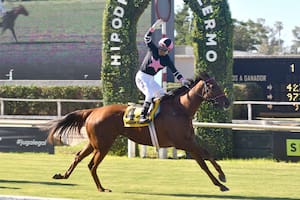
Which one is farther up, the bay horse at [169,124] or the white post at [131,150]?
the bay horse at [169,124]

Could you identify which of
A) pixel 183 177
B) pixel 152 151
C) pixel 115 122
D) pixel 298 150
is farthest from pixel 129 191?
pixel 152 151

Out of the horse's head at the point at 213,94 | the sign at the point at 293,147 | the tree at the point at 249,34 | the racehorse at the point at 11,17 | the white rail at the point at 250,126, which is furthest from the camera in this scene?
the tree at the point at 249,34

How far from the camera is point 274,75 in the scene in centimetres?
A: 3055

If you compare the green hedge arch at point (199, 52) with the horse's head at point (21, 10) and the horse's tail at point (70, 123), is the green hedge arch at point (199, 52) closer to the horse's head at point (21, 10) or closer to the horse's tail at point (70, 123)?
the horse's tail at point (70, 123)

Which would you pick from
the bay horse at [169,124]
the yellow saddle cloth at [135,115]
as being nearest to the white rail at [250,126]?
the bay horse at [169,124]

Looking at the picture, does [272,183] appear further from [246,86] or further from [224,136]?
[246,86]

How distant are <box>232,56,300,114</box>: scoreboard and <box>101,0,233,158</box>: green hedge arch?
11.5 meters

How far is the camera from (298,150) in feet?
52.8

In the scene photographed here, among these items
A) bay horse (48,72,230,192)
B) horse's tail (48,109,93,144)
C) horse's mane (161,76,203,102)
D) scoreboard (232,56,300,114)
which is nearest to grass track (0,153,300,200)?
bay horse (48,72,230,192)

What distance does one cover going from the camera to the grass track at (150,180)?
427 inches

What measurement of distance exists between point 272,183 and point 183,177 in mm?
1745

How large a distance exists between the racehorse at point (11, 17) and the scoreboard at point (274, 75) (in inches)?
611

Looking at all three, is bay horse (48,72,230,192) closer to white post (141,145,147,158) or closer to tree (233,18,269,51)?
white post (141,145,147,158)

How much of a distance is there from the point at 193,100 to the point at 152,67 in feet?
2.93
